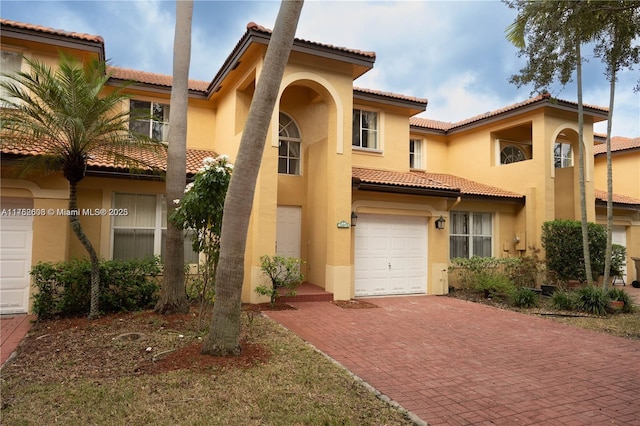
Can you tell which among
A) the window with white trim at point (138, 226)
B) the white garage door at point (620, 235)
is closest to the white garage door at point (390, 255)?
the window with white trim at point (138, 226)

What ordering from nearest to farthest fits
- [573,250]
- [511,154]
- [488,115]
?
1. [573,250]
2. [488,115]
3. [511,154]

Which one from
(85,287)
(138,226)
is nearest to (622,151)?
(138,226)

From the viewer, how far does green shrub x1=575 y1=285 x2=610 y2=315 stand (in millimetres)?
10672

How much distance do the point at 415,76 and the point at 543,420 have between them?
18.5m

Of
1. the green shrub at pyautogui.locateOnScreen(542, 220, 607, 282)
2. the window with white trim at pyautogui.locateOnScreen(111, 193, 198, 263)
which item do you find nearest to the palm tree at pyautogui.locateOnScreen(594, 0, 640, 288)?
the green shrub at pyautogui.locateOnScreen(542, 220, 607, 282)

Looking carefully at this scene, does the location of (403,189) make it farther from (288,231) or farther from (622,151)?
(622,151)

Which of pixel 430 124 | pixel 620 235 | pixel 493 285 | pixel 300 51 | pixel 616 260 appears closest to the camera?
pixel 300 51

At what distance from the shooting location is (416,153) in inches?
725

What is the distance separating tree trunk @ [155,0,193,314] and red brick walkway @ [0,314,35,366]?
2.48 m

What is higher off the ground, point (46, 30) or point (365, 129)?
point (46, 30)

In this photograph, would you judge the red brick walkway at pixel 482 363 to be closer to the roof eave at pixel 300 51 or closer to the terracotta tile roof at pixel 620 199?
the roof eave at pixel 300 51

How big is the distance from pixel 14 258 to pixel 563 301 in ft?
47.7

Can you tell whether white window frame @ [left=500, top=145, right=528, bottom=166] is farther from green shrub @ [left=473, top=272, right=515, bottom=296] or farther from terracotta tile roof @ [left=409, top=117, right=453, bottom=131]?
green shrub @ [left=473, top=272, right=515, bottom=296]

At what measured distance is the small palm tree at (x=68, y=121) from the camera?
7367 mm
